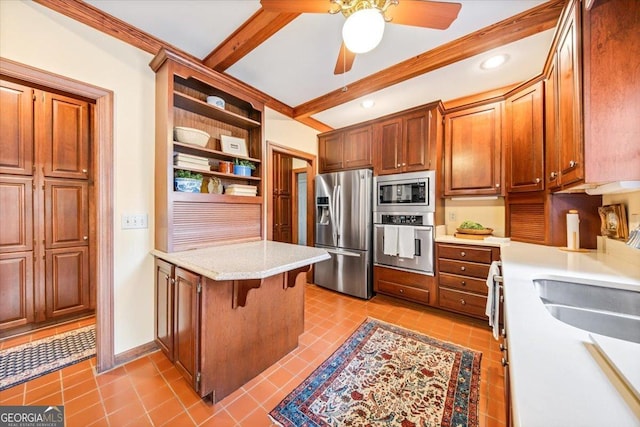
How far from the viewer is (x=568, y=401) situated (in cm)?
44

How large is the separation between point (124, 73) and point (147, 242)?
1.33 metres

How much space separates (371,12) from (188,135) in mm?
1590

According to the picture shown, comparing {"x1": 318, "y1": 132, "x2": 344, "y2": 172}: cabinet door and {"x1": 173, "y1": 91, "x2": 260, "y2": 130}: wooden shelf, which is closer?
{"x1": 173, "y1": 91, "x2": 260, "y2": 130}: wooden shelf

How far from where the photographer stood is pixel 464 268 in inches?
93.8

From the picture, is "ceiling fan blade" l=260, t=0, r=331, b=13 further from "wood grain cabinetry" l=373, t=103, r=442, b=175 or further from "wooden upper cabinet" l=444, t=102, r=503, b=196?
"wooden upper cabinet" l=444, t=102, r=503, b=196

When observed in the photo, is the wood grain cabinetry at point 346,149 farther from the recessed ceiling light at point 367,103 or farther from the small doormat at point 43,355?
the small doormat at point 43,355

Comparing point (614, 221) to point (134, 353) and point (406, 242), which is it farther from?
point (134, 353)

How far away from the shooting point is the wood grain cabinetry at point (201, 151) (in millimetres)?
1789

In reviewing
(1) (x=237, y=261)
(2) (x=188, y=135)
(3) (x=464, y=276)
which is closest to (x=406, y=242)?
(3) (x=464, y=276)

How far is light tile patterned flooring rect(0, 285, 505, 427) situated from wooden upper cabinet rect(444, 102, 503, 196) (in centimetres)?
152

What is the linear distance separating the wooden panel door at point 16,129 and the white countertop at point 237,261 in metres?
1.48

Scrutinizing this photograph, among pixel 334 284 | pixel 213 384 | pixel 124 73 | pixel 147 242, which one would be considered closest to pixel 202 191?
pixel 147 242

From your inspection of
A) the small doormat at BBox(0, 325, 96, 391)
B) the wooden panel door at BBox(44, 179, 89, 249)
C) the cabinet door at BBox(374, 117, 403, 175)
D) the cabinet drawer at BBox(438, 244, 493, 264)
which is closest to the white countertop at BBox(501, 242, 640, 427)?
the cabinet drawer at BBox(438, 244, 493, 264)

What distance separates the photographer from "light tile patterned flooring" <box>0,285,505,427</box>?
1317 millimetres
